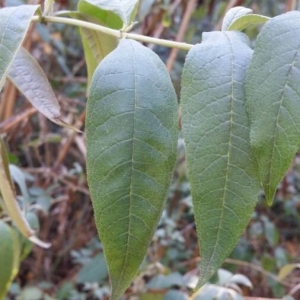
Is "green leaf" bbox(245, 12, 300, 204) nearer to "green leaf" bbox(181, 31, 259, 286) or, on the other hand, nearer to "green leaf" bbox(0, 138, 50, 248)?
"green leaf" bbox(181, 31, 259, 286)

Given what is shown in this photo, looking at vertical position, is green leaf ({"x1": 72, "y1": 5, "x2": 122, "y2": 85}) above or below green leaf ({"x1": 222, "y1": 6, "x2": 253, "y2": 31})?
below

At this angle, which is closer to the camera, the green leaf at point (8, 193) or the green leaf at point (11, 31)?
the green leaf at point (11, 31)

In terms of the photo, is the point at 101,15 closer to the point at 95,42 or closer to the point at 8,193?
the point at 95,42

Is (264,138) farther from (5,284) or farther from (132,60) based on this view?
(5,284)

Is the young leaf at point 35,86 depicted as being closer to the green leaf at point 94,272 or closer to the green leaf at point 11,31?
the green leaf at point 11,31

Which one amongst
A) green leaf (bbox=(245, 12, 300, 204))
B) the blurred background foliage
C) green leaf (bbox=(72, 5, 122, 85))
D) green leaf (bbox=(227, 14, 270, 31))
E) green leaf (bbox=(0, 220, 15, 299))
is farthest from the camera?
the blurred background foliage

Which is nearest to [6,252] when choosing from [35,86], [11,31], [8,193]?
[8,193]

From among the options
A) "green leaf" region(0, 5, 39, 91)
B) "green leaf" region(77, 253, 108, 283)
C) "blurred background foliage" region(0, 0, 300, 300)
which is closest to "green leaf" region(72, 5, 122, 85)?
"green leaf" region(0, 5, 39, 91)

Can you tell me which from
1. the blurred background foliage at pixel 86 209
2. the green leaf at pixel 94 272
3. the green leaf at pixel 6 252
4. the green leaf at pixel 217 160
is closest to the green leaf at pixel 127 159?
the green leaf at pixel 217 160
